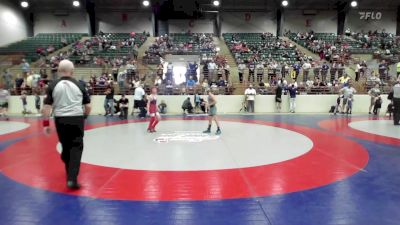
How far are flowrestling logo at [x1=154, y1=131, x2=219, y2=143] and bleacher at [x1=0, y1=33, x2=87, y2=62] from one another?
19264 mm

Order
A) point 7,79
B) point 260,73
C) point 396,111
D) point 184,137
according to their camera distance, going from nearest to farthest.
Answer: point 184,137 < point 396,111 < point 7,79 < point 260,73

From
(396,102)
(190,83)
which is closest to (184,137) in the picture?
(396,102)

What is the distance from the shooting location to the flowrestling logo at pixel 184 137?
824 centimetres

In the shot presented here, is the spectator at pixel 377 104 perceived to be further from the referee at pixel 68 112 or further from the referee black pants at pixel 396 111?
the referee at pixel 68 112

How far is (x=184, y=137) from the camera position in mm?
8664

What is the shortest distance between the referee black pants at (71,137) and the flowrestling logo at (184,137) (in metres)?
3.61

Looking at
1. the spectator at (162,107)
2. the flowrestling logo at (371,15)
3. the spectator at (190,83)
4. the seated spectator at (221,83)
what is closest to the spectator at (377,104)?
the seated spectator at (221,83)

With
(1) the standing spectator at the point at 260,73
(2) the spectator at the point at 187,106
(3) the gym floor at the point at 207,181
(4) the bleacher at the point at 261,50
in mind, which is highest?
(4) the bleacher at the point at 261,50

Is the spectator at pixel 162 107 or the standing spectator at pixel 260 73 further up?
the standing spectator at pixel 260 73

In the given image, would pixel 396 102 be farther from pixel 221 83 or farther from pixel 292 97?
pixel 221 83

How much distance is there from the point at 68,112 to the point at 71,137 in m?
0.37

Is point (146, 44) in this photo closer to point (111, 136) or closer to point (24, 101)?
point (24, 101)

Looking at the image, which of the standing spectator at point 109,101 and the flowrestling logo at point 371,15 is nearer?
the standing spectator at point 109,101

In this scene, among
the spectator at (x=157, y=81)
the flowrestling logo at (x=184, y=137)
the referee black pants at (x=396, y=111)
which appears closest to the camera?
the flowrestling logo at (x=184, y=137)
